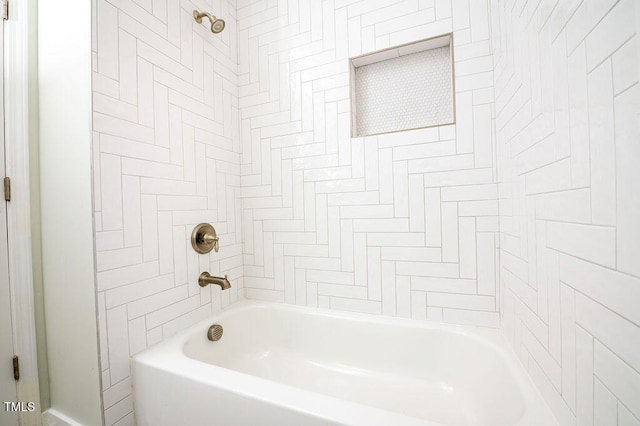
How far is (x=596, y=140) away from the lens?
501 mm

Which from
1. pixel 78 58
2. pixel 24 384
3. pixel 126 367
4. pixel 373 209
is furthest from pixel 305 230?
pixel 24 384

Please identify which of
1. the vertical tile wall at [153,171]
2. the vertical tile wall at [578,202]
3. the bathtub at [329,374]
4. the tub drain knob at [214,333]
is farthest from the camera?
the tub drain knob at [214,333]

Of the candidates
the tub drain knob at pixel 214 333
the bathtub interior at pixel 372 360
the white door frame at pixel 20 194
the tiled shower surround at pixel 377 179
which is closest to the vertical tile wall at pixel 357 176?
the tiled shower surround at pixel 377 179

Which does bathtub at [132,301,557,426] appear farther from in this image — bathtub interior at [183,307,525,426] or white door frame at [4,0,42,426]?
white door frame at [4,0,42,426]

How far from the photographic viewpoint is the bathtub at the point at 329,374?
77cm

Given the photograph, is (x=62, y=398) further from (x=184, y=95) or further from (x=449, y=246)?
(x=449, y=246)

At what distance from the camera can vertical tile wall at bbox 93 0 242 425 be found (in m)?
1.00

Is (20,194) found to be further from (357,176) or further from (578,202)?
(578,202)

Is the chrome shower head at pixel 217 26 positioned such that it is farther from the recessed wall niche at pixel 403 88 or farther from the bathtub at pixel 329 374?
the bathtub at pixel 329 374

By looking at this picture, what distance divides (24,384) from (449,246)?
201cm

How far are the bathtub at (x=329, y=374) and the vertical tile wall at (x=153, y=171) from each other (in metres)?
0.14

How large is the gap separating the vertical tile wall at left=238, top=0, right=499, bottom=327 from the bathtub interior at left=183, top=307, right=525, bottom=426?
4.4 inches

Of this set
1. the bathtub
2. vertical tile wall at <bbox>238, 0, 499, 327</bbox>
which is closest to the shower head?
vertical tile wall at <bbox>238, 0, 499, 327</bbox>

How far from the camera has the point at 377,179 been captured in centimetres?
138
